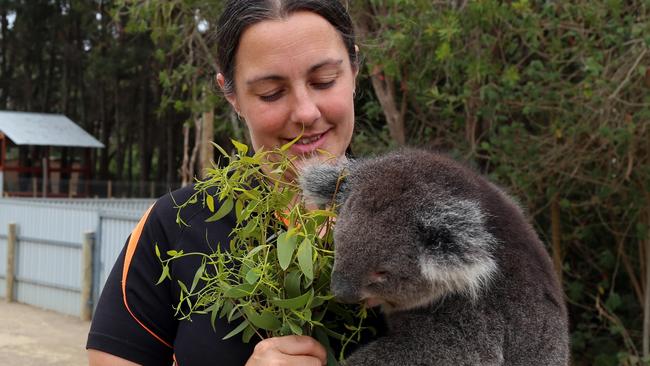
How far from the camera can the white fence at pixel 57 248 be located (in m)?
7.89

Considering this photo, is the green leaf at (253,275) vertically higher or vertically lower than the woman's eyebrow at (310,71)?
lower

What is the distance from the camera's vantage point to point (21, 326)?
805 centimetres

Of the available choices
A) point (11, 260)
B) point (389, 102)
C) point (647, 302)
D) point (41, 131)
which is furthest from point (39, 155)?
point (647, 302)

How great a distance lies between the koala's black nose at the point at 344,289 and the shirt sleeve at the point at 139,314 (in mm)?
448

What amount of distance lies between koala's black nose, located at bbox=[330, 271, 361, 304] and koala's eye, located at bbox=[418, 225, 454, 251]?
0.15 meters

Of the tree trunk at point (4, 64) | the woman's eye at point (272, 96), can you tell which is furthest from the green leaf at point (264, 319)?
the tree trunk at point (4, 64)

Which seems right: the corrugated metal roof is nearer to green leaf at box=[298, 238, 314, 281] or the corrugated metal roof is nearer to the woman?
the woman

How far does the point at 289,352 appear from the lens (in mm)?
1244

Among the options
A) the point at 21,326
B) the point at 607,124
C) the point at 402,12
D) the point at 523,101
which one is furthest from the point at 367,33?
the point at 21,326

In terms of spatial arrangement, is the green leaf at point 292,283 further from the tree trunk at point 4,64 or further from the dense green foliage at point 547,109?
the tree trunk at point 4,64

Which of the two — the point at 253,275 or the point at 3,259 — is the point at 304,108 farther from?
the point at 3,259

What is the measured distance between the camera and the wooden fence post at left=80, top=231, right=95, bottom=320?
26.1ft

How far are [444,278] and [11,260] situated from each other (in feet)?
29.9

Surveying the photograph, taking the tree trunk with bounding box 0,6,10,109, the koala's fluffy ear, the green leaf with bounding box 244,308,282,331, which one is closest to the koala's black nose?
the green leaf with bounding box 244,308,282,331
